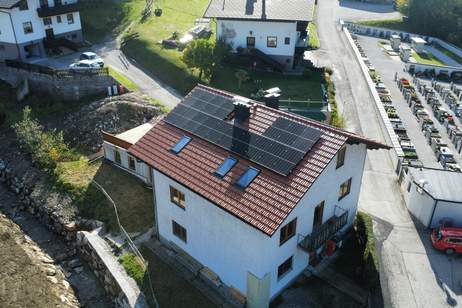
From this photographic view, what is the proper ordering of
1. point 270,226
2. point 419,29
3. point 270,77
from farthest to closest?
1. point 419,29
2. point 270,77
3. point 270,226

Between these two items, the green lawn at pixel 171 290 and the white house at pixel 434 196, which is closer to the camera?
the green lawn at pixel 171 290

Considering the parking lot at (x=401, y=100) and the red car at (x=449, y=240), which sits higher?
the red car at (x=449, y=240)

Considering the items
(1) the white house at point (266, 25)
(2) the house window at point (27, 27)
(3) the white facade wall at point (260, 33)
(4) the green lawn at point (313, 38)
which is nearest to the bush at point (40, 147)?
(2) the house window at point (27, 27)

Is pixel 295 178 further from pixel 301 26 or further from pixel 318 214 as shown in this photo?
pixel 301 26

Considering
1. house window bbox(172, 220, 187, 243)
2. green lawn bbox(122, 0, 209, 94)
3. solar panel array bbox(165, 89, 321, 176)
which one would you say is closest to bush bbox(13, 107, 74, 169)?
green lawn bbox(122, 0, 209, 94)

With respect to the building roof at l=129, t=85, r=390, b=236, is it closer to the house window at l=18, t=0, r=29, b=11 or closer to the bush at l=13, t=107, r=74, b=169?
the bush at l=13, t=107, r=74, b=169

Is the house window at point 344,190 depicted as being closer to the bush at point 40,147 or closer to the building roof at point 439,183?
the building roof at point 439,183

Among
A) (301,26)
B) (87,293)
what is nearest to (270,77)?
(301,26)

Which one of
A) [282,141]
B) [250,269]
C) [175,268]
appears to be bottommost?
[175,268]
